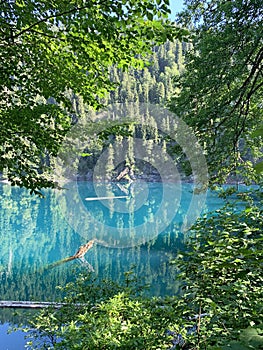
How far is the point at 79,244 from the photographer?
1600 cm

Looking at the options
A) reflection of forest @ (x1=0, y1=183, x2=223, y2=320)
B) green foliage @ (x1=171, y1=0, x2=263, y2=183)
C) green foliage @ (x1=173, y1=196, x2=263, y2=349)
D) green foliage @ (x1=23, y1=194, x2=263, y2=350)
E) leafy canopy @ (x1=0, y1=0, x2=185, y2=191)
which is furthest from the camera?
reflection of forest @ (x1=0, y1=183, x2=223, y2=320)

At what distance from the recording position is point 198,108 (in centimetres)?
512

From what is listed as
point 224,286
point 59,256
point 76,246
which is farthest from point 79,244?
point 224,286

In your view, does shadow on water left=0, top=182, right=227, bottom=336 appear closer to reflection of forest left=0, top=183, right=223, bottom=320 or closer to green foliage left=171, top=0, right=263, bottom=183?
reflection of forest left=0, top=183, right=223, bottom=320

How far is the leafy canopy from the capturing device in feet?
7.23

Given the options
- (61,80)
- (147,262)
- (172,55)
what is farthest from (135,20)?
(172,55)

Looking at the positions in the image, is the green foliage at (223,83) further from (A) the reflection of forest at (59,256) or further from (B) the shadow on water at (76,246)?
(A) the reflection of forest at (59,256)

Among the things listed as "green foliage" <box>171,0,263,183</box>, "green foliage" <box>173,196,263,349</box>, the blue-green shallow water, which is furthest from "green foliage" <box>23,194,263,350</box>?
"green foliage" <box>171,0,263,183</box>

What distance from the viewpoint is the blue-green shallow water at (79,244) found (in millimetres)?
9266

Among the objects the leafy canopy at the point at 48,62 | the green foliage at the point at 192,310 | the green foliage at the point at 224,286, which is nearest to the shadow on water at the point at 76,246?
the leafy canopy at the point at 48,62

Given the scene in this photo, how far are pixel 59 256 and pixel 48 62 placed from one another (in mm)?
11736

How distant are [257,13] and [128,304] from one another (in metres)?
3.86

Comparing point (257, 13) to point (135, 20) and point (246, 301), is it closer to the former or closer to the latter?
point (135, 20)

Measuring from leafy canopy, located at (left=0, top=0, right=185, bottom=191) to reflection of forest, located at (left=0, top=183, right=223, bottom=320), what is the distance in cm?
208
